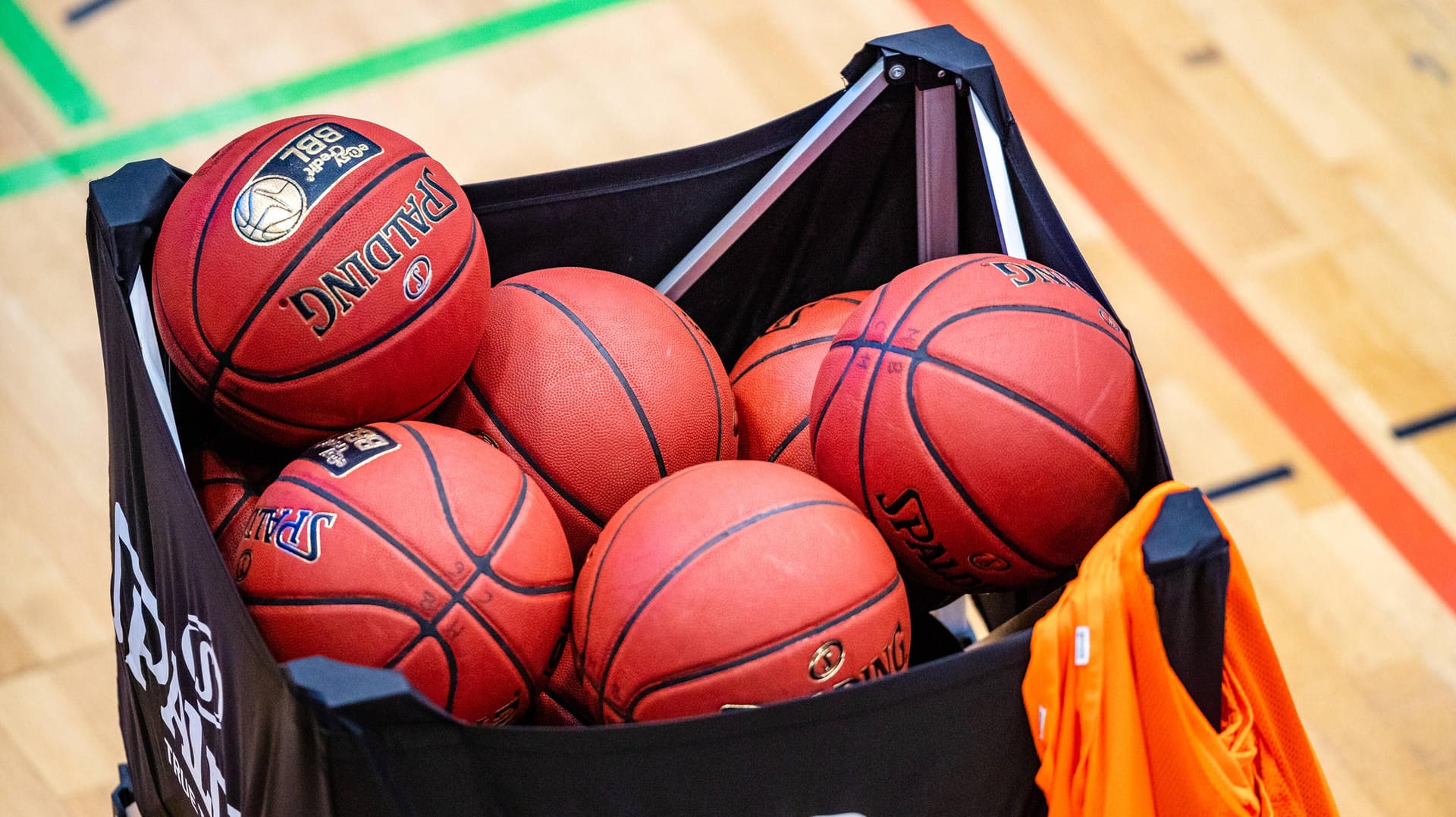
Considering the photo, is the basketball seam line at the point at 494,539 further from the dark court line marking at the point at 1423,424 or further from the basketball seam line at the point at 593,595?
the dark court line marking at the point at 1423,424

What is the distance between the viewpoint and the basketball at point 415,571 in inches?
42.2

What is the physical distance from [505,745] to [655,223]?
27.1 inches

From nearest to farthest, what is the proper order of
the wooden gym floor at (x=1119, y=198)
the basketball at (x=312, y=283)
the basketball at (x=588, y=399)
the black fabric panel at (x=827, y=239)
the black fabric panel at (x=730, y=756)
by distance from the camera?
the black fabric panel at (x=730, y=756) < the basketball at (x=312, y=283) < the basketball at (x=588, y=399) < the black fabric panel at (x=827, y=239) < the wooden gym floor at (x=1119, y=198)

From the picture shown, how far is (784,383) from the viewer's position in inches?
54.8

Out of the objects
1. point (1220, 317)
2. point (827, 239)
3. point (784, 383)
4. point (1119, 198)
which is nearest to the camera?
point (784, 383)

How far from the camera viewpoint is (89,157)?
2.35 m

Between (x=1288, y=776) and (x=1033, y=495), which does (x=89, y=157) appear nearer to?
(x=1033, y=495)

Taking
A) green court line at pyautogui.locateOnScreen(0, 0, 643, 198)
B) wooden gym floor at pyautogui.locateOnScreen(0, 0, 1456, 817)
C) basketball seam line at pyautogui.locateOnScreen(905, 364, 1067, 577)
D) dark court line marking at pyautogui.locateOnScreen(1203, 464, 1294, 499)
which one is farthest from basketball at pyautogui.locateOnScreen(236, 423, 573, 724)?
green court line at pyautogui.locateOnScreen(0, 0, 643, 198)

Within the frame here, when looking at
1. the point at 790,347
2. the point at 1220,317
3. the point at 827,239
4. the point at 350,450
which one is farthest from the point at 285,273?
the point at 1220,317

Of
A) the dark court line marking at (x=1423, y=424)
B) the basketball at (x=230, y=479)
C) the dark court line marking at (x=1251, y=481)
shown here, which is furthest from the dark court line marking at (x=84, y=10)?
the dark court line marking at (x=1423, y=424)

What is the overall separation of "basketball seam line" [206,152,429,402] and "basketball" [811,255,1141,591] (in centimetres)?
44

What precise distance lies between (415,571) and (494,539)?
0.23ft

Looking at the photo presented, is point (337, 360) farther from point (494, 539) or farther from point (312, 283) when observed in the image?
point (494, 539)

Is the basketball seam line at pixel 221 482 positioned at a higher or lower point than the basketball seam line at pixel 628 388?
higher
